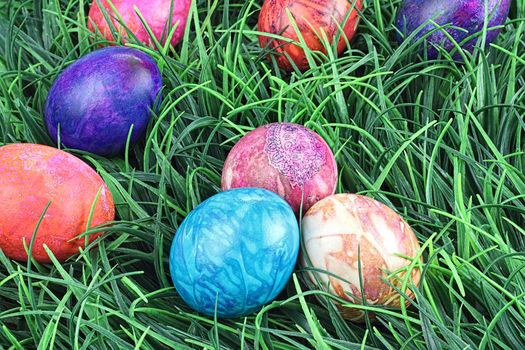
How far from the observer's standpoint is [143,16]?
1.57 meters

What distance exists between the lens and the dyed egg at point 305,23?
59.6 inches

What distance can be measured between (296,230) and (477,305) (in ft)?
1.19

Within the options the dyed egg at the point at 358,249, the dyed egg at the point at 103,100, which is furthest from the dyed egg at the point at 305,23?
the dyed egg at the point at 358,249

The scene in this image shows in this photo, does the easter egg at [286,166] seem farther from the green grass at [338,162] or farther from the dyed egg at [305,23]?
the dyed egg at [305,23]

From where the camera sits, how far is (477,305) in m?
1.16

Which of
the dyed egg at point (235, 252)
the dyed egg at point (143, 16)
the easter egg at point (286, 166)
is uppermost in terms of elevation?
the dyed egg at point (143, 16)

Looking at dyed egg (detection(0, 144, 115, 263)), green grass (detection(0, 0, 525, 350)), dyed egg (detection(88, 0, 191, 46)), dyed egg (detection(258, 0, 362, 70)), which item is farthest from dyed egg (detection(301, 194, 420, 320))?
dyed egg (detection(88, 0, 191, 46))

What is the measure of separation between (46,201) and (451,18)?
983 mm

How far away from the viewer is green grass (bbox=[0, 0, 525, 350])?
3.60 ft

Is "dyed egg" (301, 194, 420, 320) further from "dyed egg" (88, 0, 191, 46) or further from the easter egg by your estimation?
"dyed egg" (88, 0, 191, 46)

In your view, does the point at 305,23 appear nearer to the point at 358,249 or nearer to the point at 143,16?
the point at 143,16

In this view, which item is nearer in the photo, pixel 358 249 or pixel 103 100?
pixel 358 249

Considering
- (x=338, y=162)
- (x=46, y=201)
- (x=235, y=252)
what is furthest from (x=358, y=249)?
(x=46, y=201)

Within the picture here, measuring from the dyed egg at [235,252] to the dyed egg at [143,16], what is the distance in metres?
0.65
